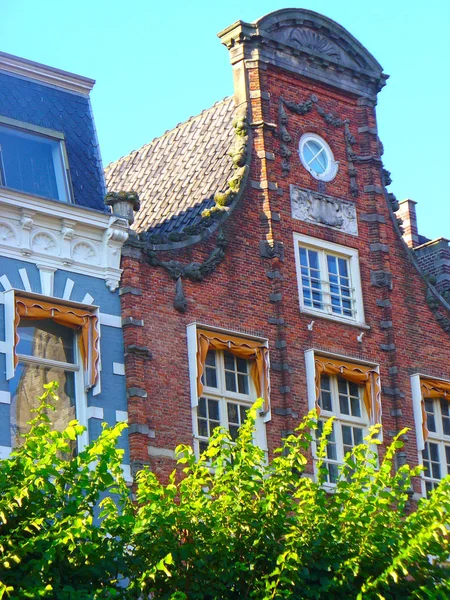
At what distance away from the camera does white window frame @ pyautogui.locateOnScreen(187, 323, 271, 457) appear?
87.9ft

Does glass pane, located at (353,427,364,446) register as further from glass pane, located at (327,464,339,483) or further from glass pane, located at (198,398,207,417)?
glass pane, located at (198,398,207,417)

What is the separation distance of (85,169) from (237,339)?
389 cm

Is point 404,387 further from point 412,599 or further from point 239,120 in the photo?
point 412,599

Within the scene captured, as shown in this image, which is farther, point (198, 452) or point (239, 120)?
point (239, 120)

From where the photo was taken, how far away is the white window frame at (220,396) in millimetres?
26781

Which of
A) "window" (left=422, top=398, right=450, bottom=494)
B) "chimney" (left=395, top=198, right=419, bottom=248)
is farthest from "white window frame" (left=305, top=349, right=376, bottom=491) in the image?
"chimney" (left=395, top=198, right=419, bottom=248)

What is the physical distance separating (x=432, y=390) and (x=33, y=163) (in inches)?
354

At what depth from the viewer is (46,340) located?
1007 inches

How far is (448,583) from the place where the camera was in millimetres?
21562

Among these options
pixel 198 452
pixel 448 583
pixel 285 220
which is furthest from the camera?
pixel 285 220

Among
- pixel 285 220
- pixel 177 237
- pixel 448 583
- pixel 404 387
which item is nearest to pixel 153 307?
pixel 177 237

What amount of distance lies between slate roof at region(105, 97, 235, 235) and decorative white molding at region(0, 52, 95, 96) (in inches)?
124

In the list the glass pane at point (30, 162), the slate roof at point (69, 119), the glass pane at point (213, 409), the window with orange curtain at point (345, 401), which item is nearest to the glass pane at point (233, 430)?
the glass pane at point (213, 409)

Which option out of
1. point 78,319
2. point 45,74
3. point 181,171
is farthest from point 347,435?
point 45,74
